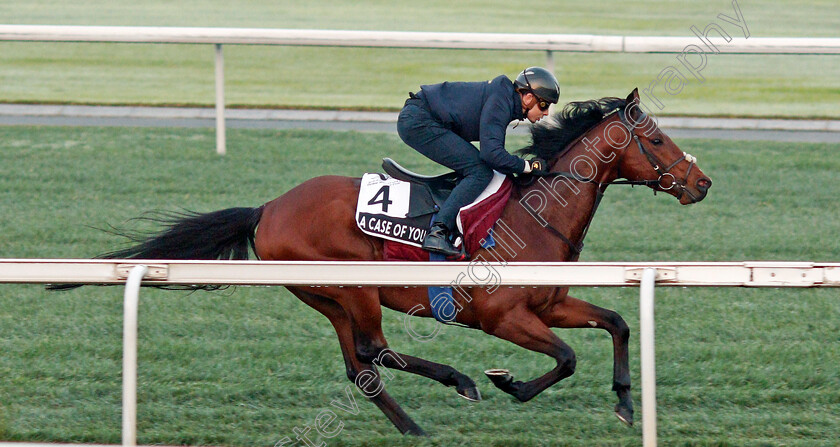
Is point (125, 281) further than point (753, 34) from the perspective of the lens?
No

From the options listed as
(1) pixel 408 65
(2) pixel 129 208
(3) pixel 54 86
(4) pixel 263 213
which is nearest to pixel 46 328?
(4) pixel 263 213

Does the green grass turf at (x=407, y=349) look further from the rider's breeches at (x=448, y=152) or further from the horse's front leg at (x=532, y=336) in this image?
the rider's breeches at (x=448, y=152)

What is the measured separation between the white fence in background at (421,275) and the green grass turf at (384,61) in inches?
339

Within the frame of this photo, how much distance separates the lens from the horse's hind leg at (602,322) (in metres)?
4.18

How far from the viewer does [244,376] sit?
15.3 feet

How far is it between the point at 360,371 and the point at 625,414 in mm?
1048

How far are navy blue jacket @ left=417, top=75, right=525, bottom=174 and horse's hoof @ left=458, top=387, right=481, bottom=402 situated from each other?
0.86 metres

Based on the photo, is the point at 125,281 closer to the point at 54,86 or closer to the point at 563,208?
the point at 563,208

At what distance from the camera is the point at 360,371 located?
4266 millimetres

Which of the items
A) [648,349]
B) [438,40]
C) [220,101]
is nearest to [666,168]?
[648,349]

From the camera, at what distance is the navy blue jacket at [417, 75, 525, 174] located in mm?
4121

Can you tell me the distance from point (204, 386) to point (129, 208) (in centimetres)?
312

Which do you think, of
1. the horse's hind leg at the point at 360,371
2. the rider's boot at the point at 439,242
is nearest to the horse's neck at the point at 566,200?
the rider's boot at the point at 439,242

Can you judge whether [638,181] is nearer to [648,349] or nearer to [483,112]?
[483,112]
